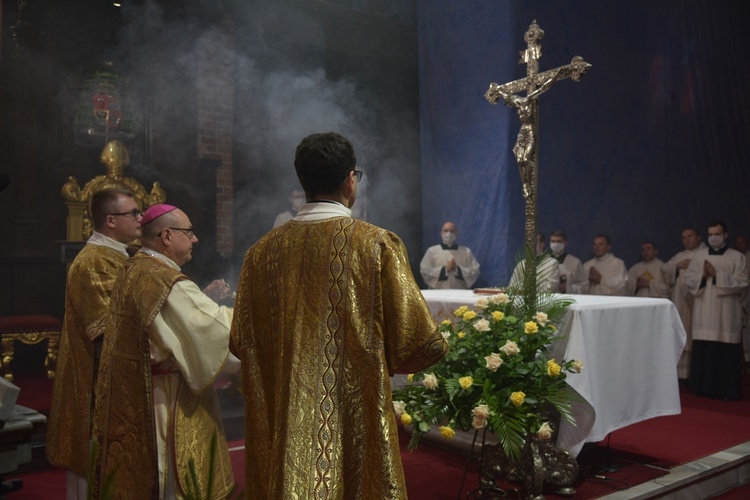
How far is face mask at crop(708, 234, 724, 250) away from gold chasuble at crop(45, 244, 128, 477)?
606 centimetres

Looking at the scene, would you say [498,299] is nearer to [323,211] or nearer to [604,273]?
[323,211]

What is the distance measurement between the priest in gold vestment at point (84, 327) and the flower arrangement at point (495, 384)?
1.43 meters

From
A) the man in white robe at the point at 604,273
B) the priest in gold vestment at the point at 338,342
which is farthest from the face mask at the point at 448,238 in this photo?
the priest in gold vestment at the point at 338,342

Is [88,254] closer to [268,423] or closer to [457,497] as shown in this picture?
[268,423]

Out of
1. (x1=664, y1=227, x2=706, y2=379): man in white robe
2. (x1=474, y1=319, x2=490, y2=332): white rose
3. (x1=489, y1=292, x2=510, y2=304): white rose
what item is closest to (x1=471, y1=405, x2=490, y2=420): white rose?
(x1=474, y1=319, x2=490, y2=332): white rose

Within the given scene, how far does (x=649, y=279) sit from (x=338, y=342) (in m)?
6.80

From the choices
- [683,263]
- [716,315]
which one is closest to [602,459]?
[716,315]

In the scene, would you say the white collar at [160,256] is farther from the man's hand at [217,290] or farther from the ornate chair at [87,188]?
the ornate chair at [87,188]

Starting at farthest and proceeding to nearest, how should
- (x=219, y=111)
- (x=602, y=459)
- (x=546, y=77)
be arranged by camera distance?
(x=219, y=111) → (x=546, y=77) → (x=602, y=459)

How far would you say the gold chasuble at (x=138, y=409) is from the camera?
2436 millimetres

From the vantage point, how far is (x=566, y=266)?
7.61 m

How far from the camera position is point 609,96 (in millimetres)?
8281

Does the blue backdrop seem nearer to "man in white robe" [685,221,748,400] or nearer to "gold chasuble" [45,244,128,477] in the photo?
"man in white robe" [685,221,748,400]

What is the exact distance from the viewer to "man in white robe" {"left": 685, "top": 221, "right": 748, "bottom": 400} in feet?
21.4
